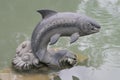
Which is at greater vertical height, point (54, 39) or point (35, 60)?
point (54, 39)

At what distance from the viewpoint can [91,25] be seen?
2201 mm

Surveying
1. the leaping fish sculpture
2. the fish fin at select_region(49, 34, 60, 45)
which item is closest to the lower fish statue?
the leaping fish sculpture

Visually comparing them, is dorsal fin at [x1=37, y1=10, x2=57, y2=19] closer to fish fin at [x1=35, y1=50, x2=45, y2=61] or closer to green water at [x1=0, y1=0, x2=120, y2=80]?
fish fin at [x1=35, y1=50, x2=45, y2=61]

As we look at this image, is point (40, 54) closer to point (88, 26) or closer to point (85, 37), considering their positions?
point (88, 26)

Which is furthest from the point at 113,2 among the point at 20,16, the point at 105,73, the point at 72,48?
the point at 105,73

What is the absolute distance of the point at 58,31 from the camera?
2.24 meters

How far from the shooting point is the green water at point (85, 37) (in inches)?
94.5

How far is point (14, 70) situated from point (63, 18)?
492mm

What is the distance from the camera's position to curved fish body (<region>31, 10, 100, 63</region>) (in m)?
2.20

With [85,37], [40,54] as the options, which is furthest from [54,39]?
[85,37]

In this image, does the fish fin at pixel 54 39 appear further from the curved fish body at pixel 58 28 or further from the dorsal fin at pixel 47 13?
the dorsal fin at pixel 47 13

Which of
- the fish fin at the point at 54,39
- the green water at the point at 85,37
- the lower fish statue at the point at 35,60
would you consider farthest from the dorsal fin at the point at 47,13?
the green water at the point at 85,37

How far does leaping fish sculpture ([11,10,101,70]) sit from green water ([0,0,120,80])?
0.37ft

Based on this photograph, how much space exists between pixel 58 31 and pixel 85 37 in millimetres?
→ 680
